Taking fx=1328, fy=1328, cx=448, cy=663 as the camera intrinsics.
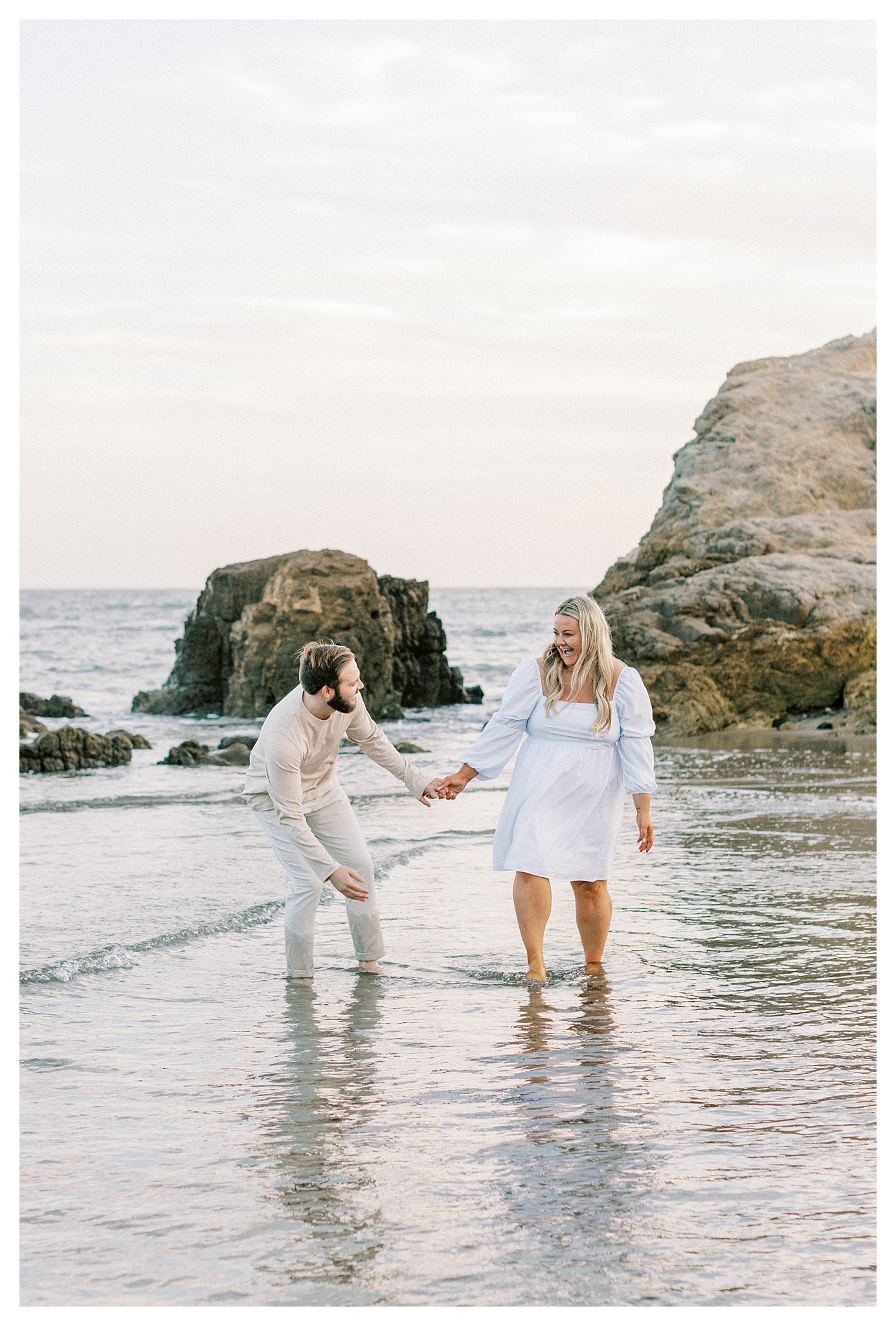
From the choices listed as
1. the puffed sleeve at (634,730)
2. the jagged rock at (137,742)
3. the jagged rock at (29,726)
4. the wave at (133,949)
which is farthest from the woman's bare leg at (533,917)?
the jagged rock at (29,726)

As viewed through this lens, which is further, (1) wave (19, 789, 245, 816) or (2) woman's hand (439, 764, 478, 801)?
(1) wave (19, 789, 245, 816)

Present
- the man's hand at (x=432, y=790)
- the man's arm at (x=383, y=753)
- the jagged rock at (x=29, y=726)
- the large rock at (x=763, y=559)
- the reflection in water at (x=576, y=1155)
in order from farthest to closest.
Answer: the jagged rock at (x=29, y=726) < the large rock at (x=763, y=559) < the man's hand at (x=432, y=790) < the man's arm at (x=383, y=753) < the reflection in water at (x=576, y=1155)

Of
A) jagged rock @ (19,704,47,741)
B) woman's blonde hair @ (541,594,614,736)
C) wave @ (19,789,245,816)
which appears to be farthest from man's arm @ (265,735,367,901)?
jagged rock @ (19,704,47,741)

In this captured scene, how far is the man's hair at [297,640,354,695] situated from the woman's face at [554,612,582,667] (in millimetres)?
985

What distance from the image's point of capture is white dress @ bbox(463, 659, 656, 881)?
634 centimetres

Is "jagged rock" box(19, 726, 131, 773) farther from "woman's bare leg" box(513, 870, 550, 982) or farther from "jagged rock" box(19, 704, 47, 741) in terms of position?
"woman's bare leg" box(513, 870, 550, 982)

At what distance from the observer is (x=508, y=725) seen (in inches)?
256

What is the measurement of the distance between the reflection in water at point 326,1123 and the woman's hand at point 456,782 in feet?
3.32

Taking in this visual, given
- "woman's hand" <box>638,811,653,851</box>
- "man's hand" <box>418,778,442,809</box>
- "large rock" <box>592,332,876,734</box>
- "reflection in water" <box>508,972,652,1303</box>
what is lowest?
"reflection in water" <box>508,972,652,1303</box>

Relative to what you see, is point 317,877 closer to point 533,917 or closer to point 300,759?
point 300,759

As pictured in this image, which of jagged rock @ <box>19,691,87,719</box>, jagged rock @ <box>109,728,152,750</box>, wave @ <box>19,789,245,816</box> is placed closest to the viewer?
wave @ <box>19,789,245,816</box>

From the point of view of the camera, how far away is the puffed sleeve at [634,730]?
20.6ft

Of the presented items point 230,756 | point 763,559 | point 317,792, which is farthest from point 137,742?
point 317,792

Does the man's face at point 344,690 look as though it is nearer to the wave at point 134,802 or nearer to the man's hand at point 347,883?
the man's hand at point 347,883
